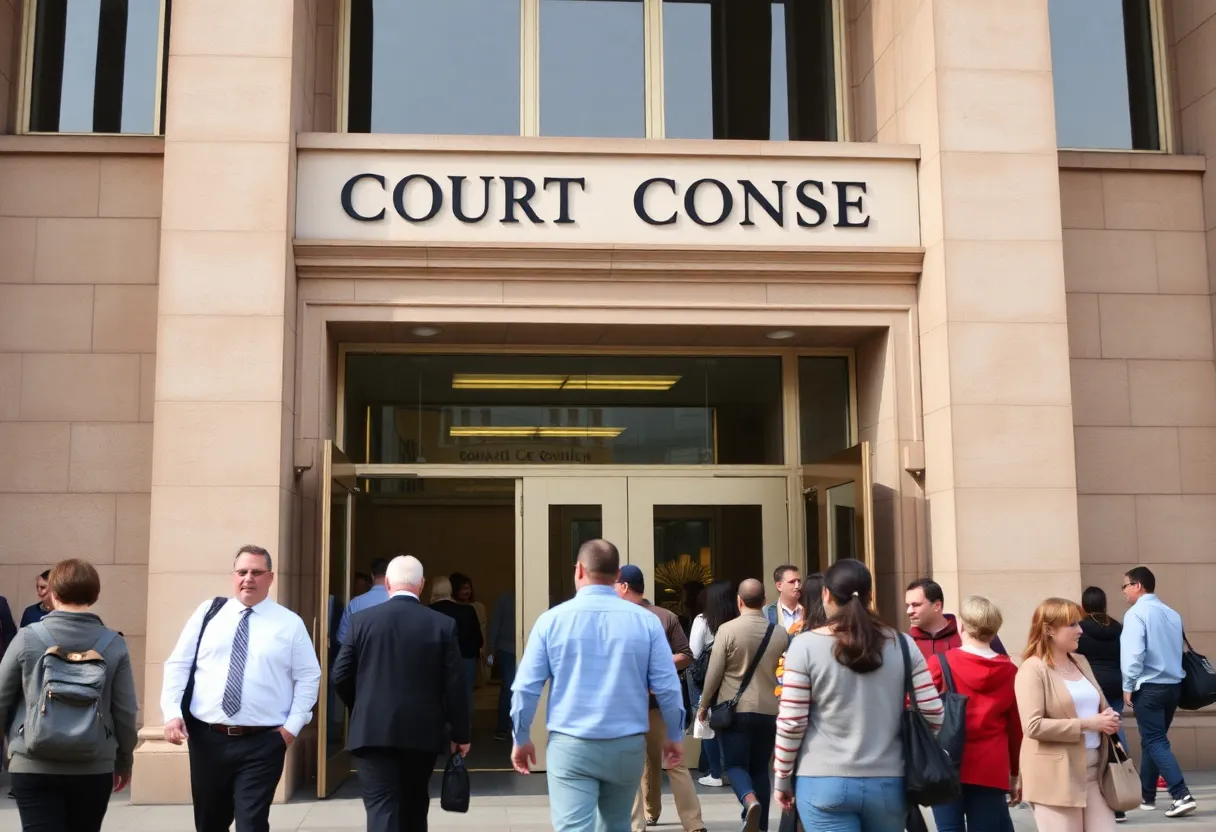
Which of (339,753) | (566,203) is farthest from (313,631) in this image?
(566,203)

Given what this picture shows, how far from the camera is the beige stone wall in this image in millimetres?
11031

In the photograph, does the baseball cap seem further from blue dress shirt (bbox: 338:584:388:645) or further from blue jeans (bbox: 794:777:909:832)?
blue jeans (bbox: 794:777:909:832)

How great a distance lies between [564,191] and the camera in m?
11.0

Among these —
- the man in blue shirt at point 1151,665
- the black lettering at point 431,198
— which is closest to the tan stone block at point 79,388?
the black lettering at point 431,198

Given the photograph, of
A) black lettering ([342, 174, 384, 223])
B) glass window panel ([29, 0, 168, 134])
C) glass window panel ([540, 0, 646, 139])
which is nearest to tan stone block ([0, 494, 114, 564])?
black lettering ([342, 174, 384, 223])

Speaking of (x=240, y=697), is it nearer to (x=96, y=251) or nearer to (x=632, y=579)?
(x=632, y=579)

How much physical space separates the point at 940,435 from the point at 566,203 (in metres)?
3.66

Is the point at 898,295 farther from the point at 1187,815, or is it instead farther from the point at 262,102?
the point at 262,102

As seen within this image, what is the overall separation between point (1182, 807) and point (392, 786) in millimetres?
5937

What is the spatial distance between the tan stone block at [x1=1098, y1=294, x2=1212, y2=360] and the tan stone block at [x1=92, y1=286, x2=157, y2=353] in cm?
855

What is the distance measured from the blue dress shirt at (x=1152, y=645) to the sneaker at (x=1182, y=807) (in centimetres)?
83

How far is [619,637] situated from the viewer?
5859mm

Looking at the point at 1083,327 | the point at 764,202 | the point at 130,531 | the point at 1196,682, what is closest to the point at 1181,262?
the point at 1083,327

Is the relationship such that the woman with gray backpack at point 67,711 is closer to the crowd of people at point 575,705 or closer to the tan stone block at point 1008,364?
the crowd of people at point 575,705
